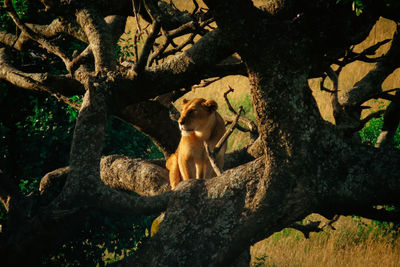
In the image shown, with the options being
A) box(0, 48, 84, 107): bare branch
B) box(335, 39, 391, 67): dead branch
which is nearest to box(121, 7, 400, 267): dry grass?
box(0, 48, 84, 107): bare branch

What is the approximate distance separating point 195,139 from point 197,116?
1.04 feet

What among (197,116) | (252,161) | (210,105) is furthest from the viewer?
(210,105)

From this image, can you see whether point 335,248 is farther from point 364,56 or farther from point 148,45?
point 148,45

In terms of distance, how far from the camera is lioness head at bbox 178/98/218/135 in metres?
6.01

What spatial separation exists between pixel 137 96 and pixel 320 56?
192cm

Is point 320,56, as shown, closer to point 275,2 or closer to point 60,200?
point 275,2

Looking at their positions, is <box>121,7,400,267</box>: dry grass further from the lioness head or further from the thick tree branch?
the thick tree branch

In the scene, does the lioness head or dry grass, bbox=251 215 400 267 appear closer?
the lioness head

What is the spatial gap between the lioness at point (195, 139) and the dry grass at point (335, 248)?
233 cm

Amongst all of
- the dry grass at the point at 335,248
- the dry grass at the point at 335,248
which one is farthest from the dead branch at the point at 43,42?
the dry grass at the point at 335,248

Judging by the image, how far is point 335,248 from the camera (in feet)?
28.2

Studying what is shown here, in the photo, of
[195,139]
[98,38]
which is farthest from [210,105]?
[98,38]

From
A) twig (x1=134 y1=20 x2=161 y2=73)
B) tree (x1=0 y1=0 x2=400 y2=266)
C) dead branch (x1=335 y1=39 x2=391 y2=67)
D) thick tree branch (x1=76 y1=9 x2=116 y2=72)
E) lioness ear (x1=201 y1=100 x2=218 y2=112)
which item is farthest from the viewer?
lioness ear (x1=201 y1=100 x2=218 y2=112)

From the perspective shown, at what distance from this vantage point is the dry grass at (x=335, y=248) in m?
7.90
